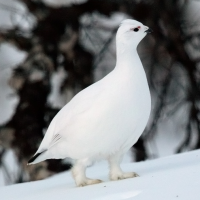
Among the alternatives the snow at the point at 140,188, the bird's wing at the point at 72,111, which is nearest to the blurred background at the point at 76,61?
the snow at the point at 140,188

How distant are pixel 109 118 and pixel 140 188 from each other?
58cm

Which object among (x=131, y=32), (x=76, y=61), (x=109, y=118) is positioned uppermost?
(x=131, y=32)

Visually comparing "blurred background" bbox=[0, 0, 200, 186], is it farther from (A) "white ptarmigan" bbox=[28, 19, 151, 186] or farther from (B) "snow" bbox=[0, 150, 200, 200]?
(A) "white ptarmigan" bbox=[28, 19, 151, 186]

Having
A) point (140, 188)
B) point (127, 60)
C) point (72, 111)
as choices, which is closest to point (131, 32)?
point (127, 60)

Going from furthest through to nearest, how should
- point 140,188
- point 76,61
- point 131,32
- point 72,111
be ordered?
point 76,61
point 131,32
point 72,111
point 140,188

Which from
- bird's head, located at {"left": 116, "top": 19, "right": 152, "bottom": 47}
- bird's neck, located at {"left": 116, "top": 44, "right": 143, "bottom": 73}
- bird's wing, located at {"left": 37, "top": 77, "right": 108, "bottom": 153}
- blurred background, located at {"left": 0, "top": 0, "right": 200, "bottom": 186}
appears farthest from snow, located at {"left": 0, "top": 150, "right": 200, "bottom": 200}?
blurred background, located at {"left": 0, "top": 0, "right": 200, "bottom": 186}

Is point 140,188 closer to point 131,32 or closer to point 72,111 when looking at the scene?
point 72,111

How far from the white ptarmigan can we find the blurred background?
319cm

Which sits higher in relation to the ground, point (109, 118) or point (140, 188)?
point (109, 118)

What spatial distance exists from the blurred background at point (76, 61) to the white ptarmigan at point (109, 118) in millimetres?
3190

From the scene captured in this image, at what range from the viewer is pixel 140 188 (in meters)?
3.68

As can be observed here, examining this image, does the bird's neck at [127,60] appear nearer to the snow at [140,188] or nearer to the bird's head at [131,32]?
the bird's head at [131,32]

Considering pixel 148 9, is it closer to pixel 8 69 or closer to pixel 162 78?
pixel 162 78

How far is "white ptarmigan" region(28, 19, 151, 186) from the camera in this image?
13.6 feet
